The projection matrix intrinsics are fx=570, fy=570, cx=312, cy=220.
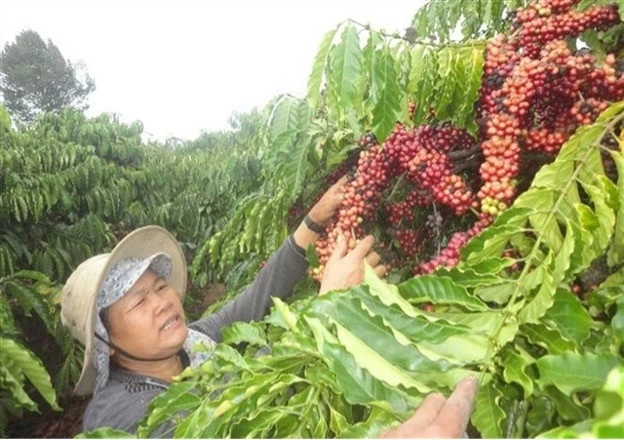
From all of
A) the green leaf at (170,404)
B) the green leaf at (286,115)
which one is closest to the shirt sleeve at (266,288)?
the green leaf at (286,115)

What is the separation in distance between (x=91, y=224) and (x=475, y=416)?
2.96m

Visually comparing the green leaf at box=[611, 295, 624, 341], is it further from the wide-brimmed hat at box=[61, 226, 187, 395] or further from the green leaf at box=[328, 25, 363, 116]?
the wide-brimmed hat at box=[61, 226, 187, 395]

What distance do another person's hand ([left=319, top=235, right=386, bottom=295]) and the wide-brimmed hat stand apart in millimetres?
455

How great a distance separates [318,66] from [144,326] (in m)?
0.59

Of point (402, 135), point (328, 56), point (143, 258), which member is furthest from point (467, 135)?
point (143, 258)

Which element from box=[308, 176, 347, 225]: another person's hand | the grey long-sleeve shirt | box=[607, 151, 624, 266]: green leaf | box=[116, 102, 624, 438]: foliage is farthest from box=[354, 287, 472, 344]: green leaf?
the grey long-sleeve shirt

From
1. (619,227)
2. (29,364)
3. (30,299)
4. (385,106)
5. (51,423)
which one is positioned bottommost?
(51,423)

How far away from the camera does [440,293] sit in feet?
1.61

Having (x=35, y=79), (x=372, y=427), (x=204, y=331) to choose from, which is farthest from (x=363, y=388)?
(x=35, y=79)

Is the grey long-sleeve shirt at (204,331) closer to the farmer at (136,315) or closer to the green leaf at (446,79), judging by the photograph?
the farmer at (136,315)

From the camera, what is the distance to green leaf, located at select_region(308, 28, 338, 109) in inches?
29.4

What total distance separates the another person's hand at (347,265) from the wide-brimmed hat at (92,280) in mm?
455

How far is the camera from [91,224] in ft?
10.1

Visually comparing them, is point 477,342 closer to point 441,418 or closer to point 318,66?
point 441,418
